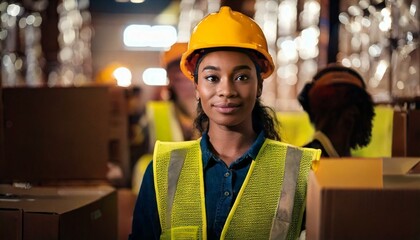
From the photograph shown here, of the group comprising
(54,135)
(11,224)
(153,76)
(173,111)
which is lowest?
(11,224)


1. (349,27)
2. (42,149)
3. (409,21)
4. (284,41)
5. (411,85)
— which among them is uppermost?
(284,41)

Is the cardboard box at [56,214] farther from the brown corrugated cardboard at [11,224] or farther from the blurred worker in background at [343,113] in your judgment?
the blurred worker in background at [343,113]

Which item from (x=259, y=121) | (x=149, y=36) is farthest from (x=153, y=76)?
(x=259, y=121)

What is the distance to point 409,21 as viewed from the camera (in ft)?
13.3

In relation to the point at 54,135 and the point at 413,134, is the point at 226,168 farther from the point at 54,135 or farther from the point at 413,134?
the point at 54,135

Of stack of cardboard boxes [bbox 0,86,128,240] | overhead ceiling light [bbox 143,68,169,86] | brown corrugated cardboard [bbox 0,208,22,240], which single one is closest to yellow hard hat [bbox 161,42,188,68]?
stack of cardboard boxes [bbox 0,86,128,240]

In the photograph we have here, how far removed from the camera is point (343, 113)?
3.92 metres

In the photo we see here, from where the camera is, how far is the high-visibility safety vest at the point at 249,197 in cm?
271

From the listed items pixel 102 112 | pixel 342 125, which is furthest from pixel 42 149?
pixel 342 125

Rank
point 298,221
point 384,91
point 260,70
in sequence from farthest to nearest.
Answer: point 384,91, point 260,70, point 298,221

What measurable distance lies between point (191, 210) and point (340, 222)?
82 centimetres

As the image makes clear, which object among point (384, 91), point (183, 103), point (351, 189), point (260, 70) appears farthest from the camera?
point (183, 103)

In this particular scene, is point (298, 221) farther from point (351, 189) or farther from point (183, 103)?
point (183, 103)

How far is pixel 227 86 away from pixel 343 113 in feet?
4.36
